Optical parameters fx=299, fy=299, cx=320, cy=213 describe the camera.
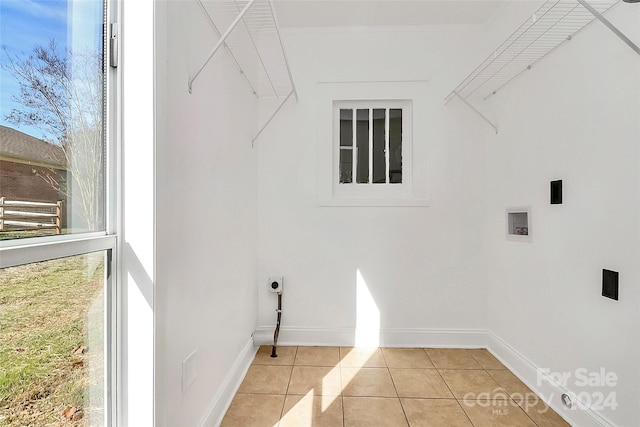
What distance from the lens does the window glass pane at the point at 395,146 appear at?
2547 mm

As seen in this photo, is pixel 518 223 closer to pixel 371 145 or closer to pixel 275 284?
pixel 371 145

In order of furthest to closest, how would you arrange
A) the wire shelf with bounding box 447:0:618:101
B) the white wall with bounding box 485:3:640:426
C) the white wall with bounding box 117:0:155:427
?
the wire shelf with bounding box 447:0:618:101, the white wall with bounding box 485:3:640:426, the white wall with bounding box 117:0:155:427

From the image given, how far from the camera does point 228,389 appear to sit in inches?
65.2

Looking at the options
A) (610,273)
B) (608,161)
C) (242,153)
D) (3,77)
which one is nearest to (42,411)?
(3,77)

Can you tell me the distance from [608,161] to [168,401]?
80.8 inches

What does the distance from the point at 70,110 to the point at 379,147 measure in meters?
2.14

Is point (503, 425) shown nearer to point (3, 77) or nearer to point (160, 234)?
point (160, 234)

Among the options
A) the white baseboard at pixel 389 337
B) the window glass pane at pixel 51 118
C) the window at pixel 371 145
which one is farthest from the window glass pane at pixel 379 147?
the window glass pane at pixel 51 118

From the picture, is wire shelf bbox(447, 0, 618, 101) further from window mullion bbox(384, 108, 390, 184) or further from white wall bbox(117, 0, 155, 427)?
white wall bbox(117, 0, 155, 427)

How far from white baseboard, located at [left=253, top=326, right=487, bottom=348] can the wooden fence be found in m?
1.84

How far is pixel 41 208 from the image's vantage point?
0.74 meters

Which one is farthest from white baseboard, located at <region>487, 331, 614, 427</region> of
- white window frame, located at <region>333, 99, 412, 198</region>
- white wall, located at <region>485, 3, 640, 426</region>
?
white window frame, located at <region>333, 99, 412, 198</region>

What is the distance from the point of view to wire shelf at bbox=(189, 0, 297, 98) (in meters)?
1.45

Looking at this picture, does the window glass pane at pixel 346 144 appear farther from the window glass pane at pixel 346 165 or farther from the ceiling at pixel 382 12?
the ceiling at pixel 382 12
